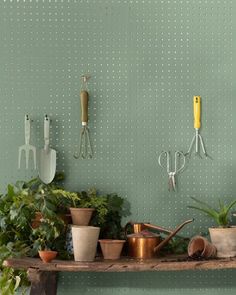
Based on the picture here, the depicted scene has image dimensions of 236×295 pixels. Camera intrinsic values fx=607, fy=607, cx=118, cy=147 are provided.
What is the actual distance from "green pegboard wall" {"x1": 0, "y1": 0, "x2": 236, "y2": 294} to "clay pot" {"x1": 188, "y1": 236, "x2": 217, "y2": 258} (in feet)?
0.89

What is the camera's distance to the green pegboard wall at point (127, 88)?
2971 mm

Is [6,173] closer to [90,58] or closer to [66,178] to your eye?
[66,178]

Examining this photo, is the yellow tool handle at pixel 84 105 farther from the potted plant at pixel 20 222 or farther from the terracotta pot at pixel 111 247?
the terracotta pot at pixel 111 247

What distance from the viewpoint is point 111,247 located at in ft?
8.77

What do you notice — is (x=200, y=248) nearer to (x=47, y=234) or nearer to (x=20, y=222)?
(x=47, y=234)

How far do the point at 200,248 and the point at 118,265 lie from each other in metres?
0.40

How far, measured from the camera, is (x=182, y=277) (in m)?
2.95

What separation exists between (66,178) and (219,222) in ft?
2.52

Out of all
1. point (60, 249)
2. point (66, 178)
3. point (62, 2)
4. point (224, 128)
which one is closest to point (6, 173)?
point (66, 178)

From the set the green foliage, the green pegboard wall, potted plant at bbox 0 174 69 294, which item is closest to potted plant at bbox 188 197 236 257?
the green pegboard wall

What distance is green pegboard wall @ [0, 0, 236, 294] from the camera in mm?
2971

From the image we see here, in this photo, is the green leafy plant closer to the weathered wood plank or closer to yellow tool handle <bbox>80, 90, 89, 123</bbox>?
the weathered wood plank

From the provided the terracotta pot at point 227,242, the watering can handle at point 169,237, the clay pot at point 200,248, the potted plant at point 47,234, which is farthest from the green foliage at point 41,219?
the terracotta pot at point 227,242

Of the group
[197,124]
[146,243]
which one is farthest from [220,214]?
[197,124]
